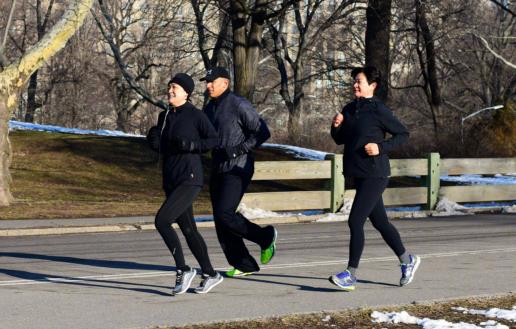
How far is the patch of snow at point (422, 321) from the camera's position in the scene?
740 centimetres

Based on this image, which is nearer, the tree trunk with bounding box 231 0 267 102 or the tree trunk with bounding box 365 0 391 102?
the tree trunk with bounding box 365 0 391 102

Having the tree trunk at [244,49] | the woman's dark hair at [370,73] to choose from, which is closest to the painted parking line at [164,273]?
the woman's dark hair at [370,73]

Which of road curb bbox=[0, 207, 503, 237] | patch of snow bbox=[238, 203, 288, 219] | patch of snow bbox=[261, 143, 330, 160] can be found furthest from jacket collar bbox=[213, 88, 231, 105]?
patch of snow bbox=[261, 143, 330, 160]

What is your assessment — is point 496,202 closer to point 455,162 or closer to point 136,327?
point 455,162

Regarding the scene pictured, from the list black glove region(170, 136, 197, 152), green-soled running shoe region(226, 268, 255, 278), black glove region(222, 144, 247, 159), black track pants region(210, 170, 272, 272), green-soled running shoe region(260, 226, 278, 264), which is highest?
black glove region(170, 136, 197, 152)

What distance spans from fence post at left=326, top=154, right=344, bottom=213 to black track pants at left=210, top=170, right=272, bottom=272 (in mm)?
9086

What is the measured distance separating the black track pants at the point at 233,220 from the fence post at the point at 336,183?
29.8ft

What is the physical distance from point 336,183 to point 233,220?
31.5ft

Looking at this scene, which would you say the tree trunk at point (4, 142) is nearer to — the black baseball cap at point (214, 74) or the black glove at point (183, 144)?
the black baseball cap at point (214, 74)

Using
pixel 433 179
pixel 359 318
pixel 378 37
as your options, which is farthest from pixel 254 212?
pixel 359 318

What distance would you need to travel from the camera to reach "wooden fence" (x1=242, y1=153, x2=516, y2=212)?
18484 millimetres

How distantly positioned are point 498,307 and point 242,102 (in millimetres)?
2946

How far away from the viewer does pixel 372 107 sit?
9117mm

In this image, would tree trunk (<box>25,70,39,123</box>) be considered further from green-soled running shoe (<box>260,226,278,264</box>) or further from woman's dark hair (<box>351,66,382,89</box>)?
woman's dark hair (<box>351,66,382,89</box>)
